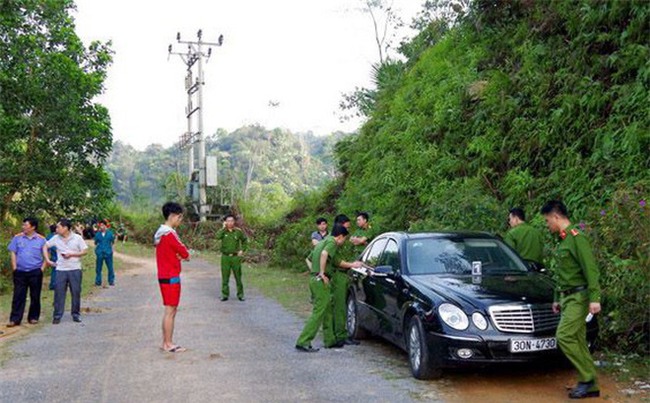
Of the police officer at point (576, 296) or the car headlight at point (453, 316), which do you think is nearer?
the police officer at point (576, 296)

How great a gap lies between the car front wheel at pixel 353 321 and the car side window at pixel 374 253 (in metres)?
0.59

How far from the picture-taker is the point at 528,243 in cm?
892

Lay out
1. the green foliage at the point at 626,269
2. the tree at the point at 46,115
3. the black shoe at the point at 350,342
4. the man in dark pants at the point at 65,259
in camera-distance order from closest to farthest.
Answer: the green foliage at the point at 626,269 → the black shoe at the point at 350,342 → the man in dark pants at the point at 65,259 → the tree at the point at 46,115

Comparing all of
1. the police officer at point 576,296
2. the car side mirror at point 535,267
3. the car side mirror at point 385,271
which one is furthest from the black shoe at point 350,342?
the police officer at point 576,296

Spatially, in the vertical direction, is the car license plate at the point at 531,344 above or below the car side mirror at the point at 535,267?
below

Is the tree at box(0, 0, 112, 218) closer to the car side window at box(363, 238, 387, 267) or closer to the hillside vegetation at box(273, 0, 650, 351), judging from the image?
the hillside vegetation at box(273, 0, 650, 351)

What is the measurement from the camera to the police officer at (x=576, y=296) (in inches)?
237

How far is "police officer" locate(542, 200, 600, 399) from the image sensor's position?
603 cm

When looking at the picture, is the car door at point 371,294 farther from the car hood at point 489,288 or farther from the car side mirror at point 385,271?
the car hood at point 489,288

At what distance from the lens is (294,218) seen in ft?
89.1

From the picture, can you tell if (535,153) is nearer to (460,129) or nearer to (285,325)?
(460,129)

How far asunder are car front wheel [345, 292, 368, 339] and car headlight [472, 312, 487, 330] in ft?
9.79

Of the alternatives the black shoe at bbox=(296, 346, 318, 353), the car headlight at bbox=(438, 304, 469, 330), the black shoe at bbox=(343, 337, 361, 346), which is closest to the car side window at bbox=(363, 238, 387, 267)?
the black shoe at bbox=(343, 337, 361, 346)

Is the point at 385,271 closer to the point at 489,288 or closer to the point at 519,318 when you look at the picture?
the point at 489,288
